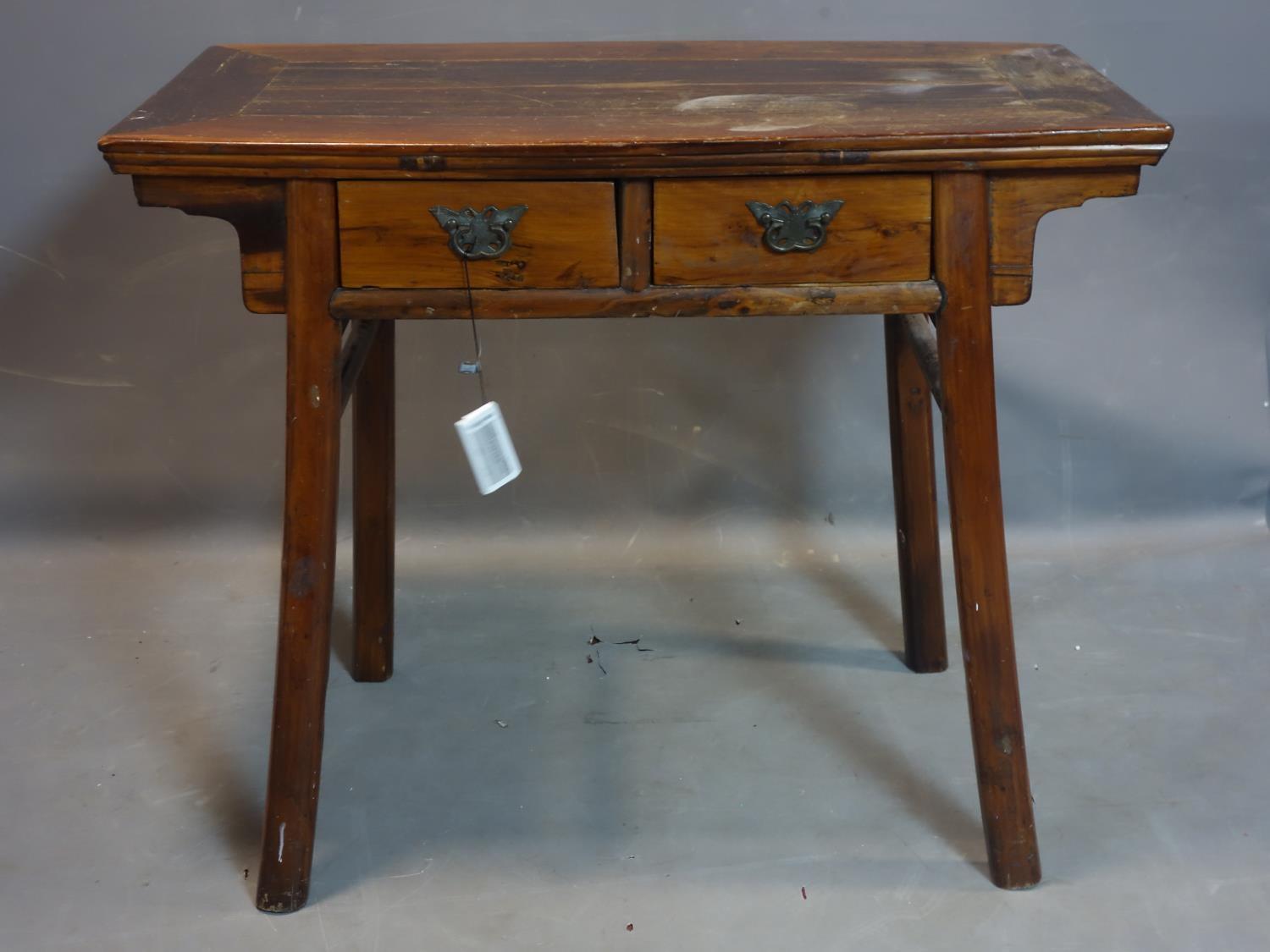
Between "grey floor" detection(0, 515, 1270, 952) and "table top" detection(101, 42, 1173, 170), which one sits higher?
"table top" detection(101, 42, 1173, 170)

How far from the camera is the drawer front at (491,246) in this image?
1563mm

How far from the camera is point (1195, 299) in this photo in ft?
8.39

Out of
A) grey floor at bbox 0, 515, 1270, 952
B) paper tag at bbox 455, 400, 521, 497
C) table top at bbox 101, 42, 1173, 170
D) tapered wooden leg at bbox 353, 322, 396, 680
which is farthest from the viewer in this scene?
tapered wooden leg at bbox 353, 322, 396, 680

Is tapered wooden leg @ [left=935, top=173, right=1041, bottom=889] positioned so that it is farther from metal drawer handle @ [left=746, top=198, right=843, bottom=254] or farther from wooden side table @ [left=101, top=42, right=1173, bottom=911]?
metal drawer handle @ [left=746, top=198, right=843, bottom=254]

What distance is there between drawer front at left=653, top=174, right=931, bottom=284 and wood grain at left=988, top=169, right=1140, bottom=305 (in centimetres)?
8

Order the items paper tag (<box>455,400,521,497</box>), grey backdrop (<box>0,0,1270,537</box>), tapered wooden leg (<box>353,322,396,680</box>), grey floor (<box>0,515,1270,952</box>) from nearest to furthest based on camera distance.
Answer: paper tag (<box>455,400,521,497</box>) < grey floor (<box>0,515,1270,952</box>) < tapered wooden leg (<box>353,322,396,680</box>) < grey backdrop (<box>0,0,1270,537</box>)

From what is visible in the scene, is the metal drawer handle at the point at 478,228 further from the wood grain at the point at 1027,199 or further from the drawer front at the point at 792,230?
the wood grain at the point at 1027,199

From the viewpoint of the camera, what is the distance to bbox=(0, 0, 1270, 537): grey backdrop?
7.93 feet

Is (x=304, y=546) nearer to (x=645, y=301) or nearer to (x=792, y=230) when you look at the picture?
(x=645, y=301)

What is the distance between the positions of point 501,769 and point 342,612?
55cm

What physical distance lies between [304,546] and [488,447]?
23 cm

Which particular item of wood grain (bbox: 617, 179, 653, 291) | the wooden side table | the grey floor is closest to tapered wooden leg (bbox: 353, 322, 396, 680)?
the grey floor

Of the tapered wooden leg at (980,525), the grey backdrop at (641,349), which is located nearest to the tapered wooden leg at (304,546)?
the tapered wooden leg at (980,525)

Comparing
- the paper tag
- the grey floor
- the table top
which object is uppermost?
the table top
